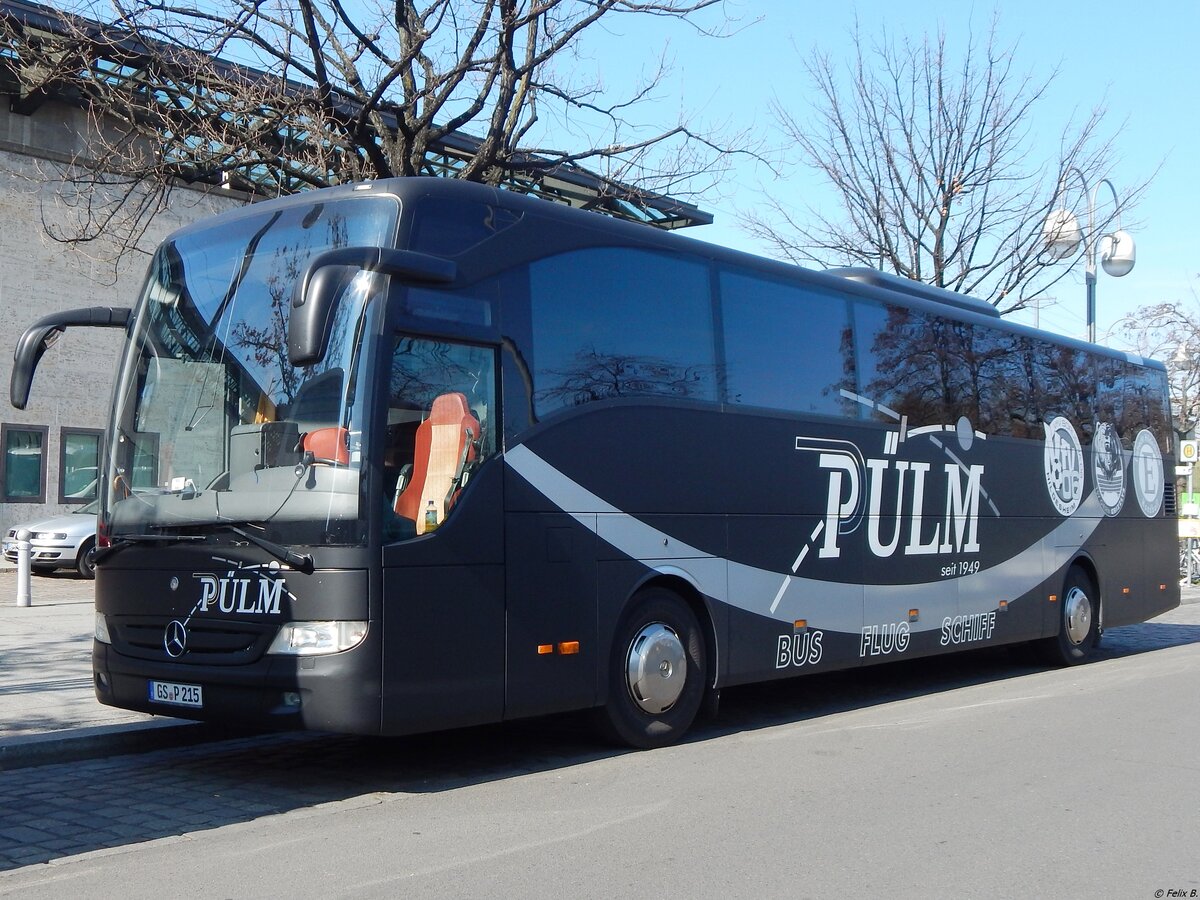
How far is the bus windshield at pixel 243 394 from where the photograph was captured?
7281 mm

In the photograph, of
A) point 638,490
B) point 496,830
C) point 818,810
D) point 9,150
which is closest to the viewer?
point 496,830

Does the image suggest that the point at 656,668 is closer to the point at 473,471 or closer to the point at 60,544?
the point at 473,471

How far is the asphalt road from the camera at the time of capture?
564 cm

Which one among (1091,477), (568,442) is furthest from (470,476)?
(1091,477)

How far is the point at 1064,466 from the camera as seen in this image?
14.9 m

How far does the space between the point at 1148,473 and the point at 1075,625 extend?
310cm

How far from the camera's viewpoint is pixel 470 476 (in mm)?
7750

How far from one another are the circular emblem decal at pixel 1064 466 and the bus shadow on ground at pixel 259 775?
4.31m

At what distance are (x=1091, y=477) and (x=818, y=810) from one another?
9802 mm

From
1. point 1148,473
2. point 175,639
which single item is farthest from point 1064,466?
point 175,639

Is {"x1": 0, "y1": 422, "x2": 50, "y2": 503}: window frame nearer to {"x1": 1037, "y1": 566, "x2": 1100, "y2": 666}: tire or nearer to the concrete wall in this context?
the concrete wall

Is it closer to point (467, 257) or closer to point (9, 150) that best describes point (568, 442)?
point (467, 257)

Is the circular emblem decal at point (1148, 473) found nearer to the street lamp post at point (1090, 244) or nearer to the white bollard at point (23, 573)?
the street lamp post at point (1090, 244)

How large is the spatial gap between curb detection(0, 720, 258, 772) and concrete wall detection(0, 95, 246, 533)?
1870 centimetres
